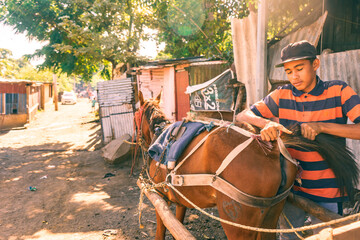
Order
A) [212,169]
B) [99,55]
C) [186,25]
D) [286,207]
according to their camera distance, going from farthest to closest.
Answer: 1. [99,55]
2. [186,25]
3. [286,207]
4. [212,169]

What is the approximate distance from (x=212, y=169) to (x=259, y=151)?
43 cm

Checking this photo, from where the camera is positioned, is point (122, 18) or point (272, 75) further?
point (122, 18)

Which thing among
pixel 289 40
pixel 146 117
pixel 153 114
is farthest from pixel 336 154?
pixel 289 40

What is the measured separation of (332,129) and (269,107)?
0.56 meters

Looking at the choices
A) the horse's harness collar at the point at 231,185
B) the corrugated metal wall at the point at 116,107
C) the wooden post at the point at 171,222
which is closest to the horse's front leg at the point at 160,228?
the wooden post at the point at 171,222

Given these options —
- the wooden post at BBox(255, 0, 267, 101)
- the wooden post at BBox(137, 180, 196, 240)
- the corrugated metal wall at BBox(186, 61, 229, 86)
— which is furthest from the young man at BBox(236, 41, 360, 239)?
the corrugated metal wall at BBox(186, 61, 229, 86)

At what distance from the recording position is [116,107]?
34.0 ft

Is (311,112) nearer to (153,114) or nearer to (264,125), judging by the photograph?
(264,125)

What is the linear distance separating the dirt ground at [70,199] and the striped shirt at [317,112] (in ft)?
7.58

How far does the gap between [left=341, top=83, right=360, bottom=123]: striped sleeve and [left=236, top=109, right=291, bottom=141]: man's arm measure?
19.1 inches

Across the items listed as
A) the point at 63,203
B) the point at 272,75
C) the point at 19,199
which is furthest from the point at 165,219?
the point at 19,199

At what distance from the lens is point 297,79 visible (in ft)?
5.91

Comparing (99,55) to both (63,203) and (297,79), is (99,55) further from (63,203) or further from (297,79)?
(297,79)

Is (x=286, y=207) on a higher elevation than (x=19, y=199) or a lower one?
higher
